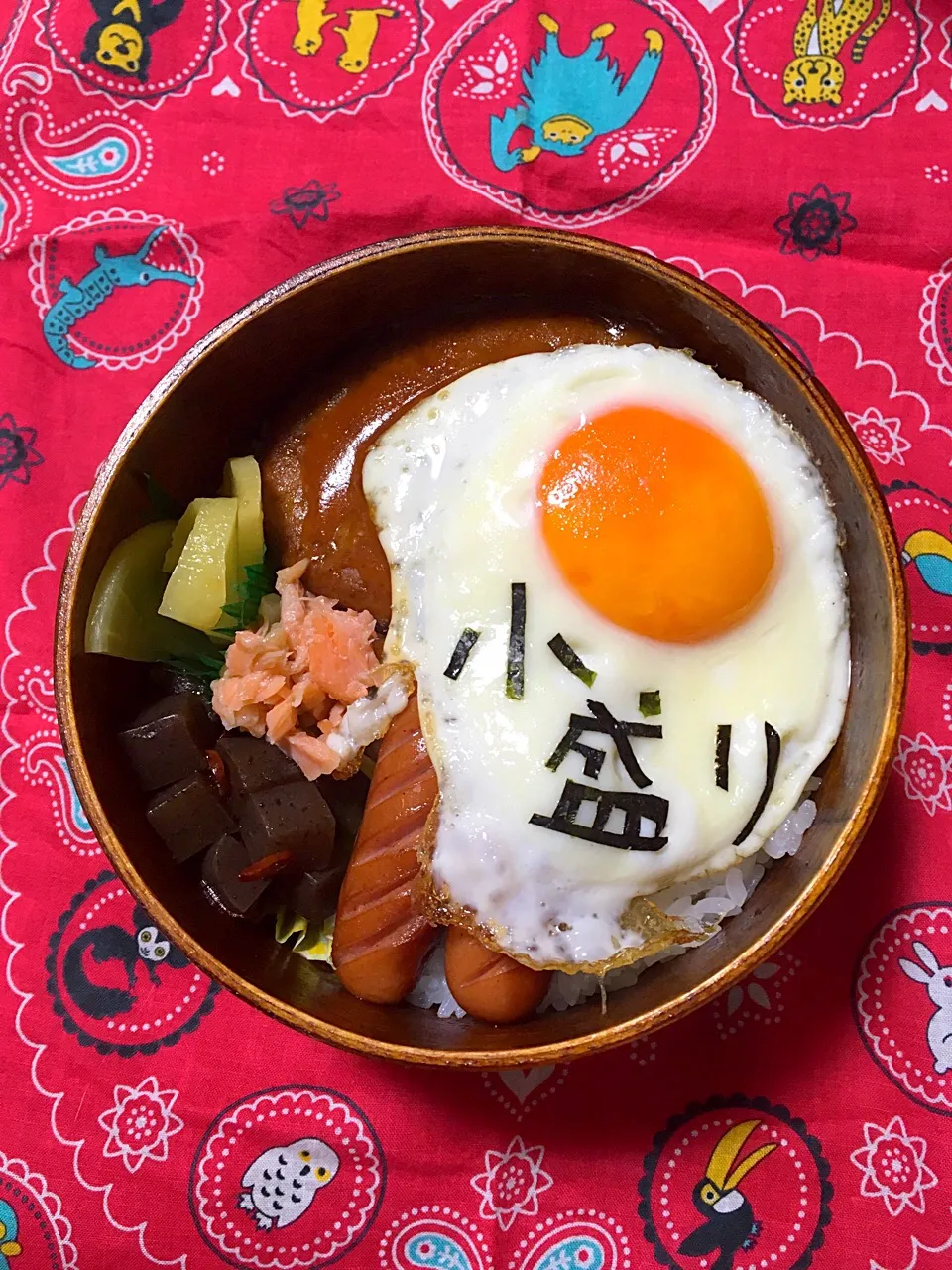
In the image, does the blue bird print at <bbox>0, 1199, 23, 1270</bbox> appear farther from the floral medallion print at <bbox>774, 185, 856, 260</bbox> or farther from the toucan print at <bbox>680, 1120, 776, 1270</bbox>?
the floral medallion print at <bbox>774, 185, 856, 260</bbox>

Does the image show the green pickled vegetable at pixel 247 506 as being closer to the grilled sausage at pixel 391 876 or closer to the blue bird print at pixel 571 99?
the grilled sausage at pixel 391 876

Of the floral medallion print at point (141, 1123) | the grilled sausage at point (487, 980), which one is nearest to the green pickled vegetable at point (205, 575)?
the grilled sausage at point (487, 980)

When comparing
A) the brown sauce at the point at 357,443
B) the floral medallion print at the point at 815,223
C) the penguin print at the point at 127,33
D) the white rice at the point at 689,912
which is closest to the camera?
the white rice at the point at 689,912

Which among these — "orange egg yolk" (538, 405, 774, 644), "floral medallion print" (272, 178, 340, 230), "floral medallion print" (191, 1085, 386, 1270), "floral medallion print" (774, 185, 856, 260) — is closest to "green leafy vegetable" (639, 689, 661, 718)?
"orange egg yolk" (538, 405, 774, 644)

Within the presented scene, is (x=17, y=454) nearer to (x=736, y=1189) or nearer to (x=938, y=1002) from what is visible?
(x=736, y=1189)

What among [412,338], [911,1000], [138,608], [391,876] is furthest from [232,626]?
[911,1000]

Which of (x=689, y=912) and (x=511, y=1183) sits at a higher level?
(x=689, y=912)
